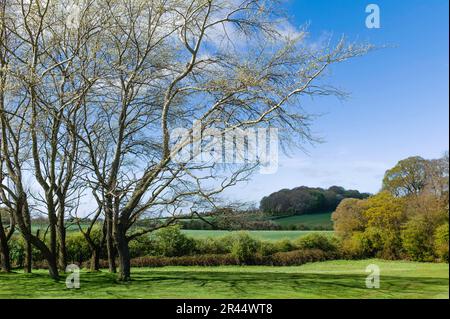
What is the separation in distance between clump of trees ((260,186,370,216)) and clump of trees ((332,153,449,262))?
2.90 ft

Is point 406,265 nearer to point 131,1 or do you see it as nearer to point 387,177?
point 387,177

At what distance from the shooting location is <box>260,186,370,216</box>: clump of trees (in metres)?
13.7

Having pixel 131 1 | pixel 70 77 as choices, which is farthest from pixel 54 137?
pixel 131 1

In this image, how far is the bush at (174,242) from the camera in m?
14.7

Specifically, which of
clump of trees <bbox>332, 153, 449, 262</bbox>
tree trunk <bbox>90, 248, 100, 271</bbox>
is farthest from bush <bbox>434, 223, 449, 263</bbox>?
tree trunk <bbox>90, 248, 100, 271</bbox>

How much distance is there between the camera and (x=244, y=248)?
47.3ft

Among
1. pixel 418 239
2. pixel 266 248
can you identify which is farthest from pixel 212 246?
Result: pixel 418 239

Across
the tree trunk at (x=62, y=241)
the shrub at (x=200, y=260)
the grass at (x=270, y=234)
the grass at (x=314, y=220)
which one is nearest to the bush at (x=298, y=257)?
the grass at (x=270, y=234)

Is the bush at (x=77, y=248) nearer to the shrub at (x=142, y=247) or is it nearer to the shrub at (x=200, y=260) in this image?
the shrub at (x=142, y=247)

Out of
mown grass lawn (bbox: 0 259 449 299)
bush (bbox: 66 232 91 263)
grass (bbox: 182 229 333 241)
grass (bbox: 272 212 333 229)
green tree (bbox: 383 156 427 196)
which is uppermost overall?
green tree (bbox: 383 156 427 196)

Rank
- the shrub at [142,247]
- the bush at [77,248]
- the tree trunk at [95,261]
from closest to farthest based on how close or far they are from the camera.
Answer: the tree trunk at [95,261] → the shrub at [142,247] → the bush at [77,248]

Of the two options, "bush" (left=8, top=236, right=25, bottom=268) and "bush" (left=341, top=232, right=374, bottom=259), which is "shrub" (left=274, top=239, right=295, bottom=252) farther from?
"bush" (left=8, top=236, right=25, bottom=268)

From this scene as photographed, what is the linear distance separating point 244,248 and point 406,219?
5.14 m

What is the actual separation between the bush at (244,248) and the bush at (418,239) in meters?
4.64
